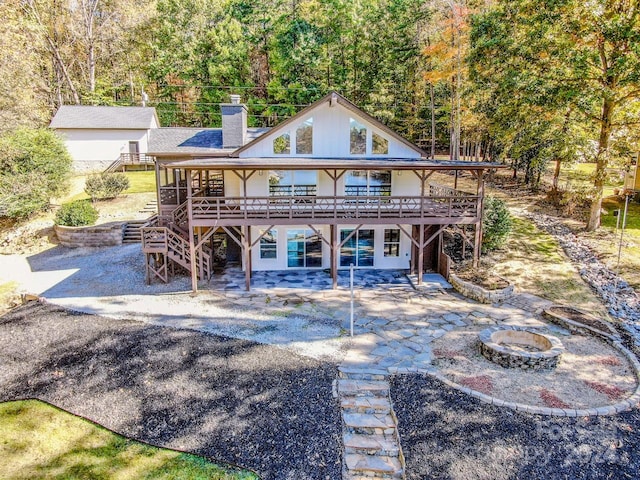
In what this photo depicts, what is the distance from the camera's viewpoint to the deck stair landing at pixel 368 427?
7543 millimetres

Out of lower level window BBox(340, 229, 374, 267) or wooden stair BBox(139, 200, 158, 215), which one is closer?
lower level window BBox(340, 229, 374, 267)

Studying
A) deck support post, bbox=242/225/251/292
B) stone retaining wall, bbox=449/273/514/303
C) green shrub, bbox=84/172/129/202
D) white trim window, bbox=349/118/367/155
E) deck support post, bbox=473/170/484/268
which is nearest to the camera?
stone retaining wall, bbox=449/273/514/303

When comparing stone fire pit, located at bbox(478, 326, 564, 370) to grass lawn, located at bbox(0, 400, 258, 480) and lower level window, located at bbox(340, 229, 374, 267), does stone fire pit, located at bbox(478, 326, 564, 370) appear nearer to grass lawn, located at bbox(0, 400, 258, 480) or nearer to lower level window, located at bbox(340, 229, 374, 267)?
grass lawn, located at bbox(0, 400, 258, 480)

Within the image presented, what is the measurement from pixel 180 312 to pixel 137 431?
218 inches

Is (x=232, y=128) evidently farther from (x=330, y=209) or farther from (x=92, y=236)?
(x=92, y=236)

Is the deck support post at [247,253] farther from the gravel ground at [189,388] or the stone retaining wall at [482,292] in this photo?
the stone retaining wall at [482,292]

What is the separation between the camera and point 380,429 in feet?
27.5

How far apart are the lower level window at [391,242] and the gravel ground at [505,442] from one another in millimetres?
9836

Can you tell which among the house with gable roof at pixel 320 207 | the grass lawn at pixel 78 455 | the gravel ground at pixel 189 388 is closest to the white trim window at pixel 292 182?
the house with gable roof at pixel 320 207

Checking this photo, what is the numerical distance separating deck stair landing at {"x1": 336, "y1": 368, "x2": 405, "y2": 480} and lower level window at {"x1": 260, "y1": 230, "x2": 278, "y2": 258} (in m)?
8.92

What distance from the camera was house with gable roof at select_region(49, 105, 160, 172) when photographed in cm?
3325

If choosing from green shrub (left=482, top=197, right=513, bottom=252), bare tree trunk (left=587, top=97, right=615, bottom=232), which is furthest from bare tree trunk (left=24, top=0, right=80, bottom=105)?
bare tree trunk (left=587, top=97, right=615, bottom=232)

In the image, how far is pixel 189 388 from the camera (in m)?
9.53

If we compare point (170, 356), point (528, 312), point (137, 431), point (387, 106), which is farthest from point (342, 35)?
point (137, 431)
